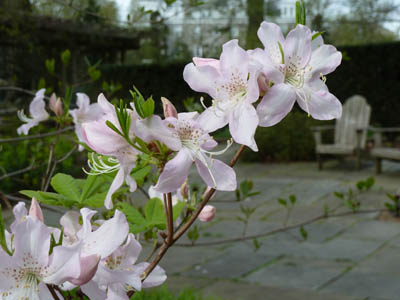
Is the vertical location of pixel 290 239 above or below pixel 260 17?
below

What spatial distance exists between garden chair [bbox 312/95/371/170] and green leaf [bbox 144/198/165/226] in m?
7.11

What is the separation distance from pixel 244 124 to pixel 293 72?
0.11 m

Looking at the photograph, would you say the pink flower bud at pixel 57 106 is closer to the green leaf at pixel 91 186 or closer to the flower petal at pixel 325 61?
the green leaf at pixel 91 186

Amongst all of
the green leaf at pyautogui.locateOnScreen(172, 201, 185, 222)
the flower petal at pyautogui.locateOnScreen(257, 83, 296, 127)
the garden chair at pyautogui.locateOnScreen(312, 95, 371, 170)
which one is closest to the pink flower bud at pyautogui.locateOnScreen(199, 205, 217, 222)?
the green leaf at pyautogui.locateOnScreen(172, 201, 185, 222)

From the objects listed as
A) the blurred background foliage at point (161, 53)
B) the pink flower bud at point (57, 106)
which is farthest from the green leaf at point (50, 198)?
the blurred background foliage at point (161, 53)

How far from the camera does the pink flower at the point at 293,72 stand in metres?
0.65

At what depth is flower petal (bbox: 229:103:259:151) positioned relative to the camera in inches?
24.8

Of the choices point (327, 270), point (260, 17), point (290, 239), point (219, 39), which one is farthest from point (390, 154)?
point (219, 39)

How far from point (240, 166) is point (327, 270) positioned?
5.00 meters

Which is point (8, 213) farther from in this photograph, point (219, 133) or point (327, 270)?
point (219, 133)

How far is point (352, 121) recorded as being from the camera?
27.9ft

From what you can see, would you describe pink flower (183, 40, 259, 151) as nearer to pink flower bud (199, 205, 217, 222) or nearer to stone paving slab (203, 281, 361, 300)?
pink flower bud (199, 205, 217, 222)

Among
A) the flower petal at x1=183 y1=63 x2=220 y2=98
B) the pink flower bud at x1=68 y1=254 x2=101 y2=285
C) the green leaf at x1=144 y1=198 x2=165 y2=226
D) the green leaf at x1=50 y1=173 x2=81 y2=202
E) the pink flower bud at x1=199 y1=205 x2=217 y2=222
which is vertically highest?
the flower petal at x1=183 y1=63 x2=220 y2=98

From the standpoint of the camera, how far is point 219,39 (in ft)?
52.8
